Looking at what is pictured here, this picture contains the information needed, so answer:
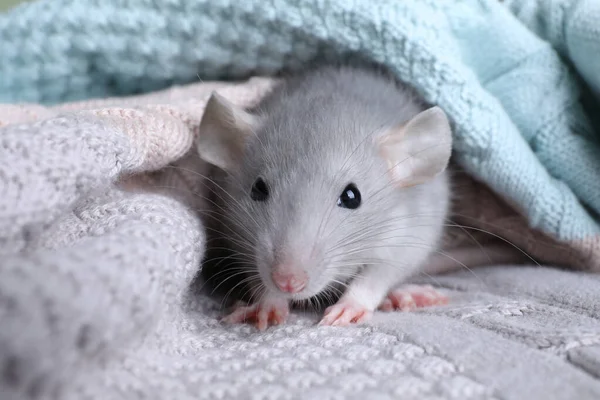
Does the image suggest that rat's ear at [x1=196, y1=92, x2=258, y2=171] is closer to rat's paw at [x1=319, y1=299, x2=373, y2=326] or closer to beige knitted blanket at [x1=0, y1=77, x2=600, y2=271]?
beige knitted blanket at [x1=0, y1=77, x2=600, y2=271]

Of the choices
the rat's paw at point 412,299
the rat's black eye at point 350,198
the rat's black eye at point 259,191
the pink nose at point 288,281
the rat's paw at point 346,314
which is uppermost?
the rat's black eye at point 350,198

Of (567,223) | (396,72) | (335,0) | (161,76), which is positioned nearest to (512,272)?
(567,223)

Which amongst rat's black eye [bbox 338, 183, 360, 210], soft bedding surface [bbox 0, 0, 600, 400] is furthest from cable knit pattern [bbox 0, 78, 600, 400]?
rat's black eye [bbox 338, 183, 360, 210]

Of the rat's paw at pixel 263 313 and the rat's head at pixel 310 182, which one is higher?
the rat's head at pixel 310 182

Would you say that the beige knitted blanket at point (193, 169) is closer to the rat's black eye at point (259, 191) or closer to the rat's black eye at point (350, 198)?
the rat's black eye at point (259, 191)

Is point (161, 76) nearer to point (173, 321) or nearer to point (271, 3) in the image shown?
point (271, 3)

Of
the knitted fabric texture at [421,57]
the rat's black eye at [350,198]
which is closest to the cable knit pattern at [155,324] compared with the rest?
the rat's black eye at [350,198]
